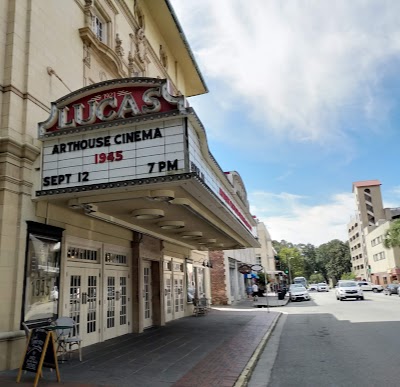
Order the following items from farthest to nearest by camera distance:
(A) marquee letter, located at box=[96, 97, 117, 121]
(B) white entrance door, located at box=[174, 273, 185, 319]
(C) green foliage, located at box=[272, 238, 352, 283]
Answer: (C) green foliage, located at box=[272, 238, 352, 283]
(B) white entrance door, located at box=[174, 273, 185, 319]
(A) marquee letter, located at box=[96, 97, 117, 121]

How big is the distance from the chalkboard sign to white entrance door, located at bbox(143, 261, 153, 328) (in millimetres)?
8189

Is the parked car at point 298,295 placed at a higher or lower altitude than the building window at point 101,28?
lower

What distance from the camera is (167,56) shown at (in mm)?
20031

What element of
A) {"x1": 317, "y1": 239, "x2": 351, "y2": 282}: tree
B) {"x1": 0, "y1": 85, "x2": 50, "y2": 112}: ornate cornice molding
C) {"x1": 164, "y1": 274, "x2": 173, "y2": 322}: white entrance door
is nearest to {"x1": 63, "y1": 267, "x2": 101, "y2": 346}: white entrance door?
{"x1": 0, "y1": 85, "x2": 50, "y2": 112}: ornate cornice molding

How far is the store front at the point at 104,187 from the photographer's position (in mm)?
7848

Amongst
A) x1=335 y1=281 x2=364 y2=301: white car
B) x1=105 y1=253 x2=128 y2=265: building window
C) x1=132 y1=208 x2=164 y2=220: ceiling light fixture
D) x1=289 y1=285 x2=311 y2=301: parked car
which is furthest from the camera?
x1=289 y1=285 x2=311 y2=301: parked car

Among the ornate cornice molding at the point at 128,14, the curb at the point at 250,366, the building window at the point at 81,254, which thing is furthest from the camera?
the ornate cornice molding at the point at 128,14

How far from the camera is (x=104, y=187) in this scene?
8.04 m

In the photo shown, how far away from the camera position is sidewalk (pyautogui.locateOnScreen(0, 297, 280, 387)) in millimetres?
6845

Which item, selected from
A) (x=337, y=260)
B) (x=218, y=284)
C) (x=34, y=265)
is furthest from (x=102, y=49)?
(x=337, y=260)

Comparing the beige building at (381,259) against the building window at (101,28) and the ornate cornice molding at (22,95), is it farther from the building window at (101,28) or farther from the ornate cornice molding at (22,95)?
the ornate cornice molding at (22,95)

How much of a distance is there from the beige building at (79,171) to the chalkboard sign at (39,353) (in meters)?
0.96

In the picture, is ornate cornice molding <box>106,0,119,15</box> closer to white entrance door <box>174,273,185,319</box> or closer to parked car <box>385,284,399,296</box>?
white entrance door <box>174,273,185,319</box>

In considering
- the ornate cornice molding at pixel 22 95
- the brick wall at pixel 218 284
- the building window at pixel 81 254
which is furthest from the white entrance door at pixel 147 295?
the brick wall at pixel 218 284
